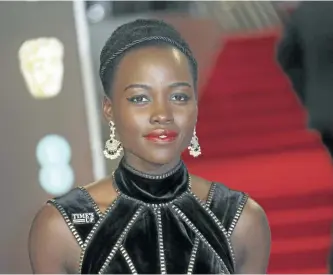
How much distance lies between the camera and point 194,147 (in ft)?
3.96

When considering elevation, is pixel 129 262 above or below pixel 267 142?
below

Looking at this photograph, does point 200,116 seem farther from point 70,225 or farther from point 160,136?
point 70,225

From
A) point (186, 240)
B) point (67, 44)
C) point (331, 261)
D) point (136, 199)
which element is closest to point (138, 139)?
point (136, 199)

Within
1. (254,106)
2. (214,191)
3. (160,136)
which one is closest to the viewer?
(160,136)

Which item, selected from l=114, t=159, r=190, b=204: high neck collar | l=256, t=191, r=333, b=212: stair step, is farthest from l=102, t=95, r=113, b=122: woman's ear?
l=256, t=191, r=333, b=212: stair step

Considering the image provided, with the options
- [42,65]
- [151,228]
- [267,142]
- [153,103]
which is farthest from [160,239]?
[42,65]

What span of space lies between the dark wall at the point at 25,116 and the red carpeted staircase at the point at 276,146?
13.3 inches

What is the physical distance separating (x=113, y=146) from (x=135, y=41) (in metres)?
0.23

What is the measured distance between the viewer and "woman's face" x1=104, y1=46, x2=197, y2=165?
1.11 meters

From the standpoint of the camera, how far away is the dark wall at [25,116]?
4.19 ft

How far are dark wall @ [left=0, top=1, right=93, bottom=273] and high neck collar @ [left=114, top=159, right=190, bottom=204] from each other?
14 centimetres

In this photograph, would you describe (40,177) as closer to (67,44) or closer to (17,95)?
(17,95)

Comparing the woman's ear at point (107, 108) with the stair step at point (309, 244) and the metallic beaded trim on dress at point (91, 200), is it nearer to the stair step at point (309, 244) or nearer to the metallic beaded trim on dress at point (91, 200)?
the metallic beaded trim on dress at point (91, 200)

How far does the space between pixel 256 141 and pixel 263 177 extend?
86 mm
